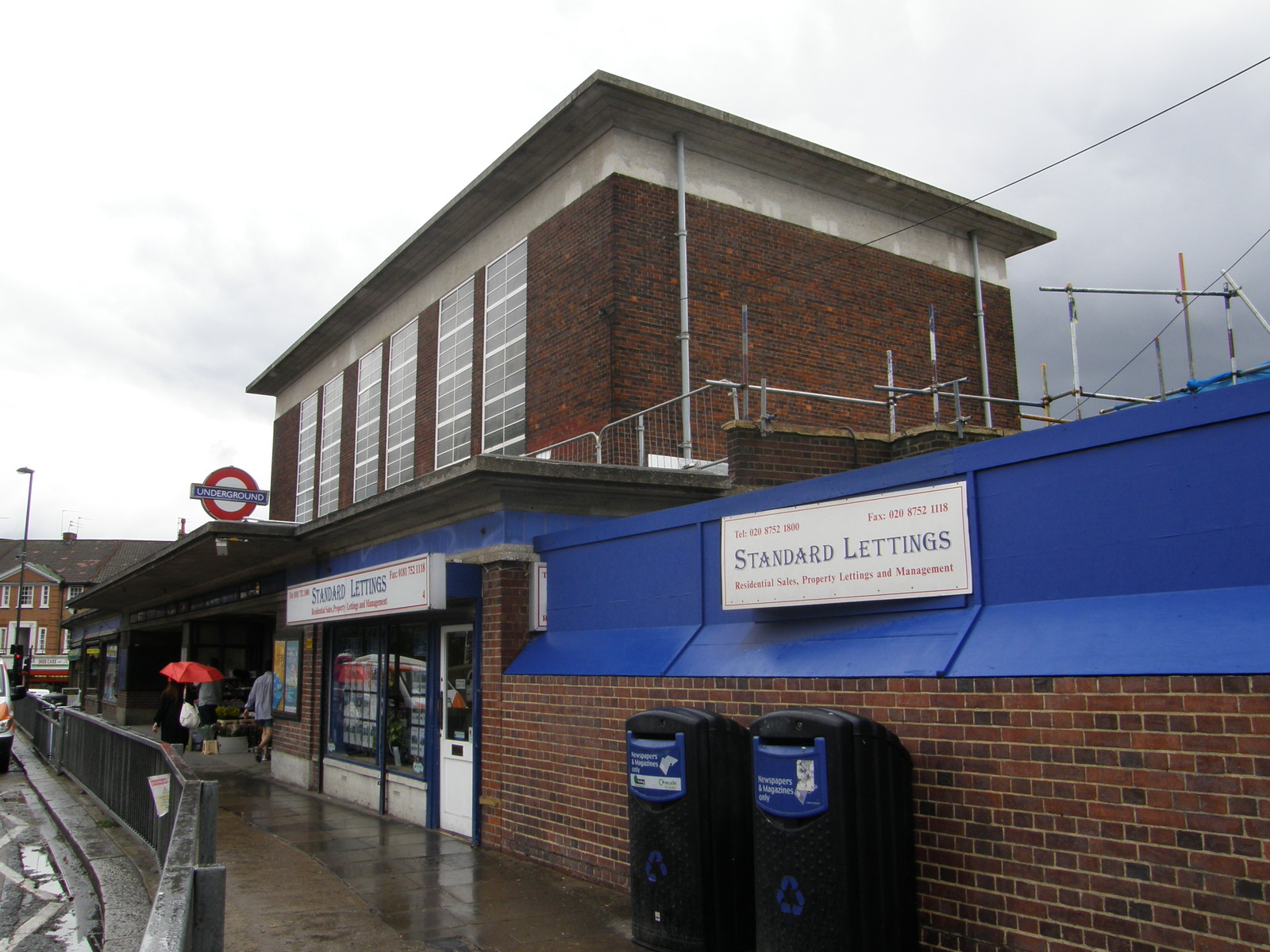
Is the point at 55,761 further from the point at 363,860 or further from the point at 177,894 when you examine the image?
the point at 177,894

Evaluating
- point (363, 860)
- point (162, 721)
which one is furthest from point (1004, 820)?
point (162, 721)

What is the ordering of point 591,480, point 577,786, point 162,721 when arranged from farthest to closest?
1. point 162,721
2. point 591,480
3. point 577,786

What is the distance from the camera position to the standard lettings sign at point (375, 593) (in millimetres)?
10008

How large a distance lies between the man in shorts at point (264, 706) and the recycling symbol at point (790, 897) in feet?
44.7

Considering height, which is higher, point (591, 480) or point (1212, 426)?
point (591, 480)

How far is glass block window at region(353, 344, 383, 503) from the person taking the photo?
2194 centimetres

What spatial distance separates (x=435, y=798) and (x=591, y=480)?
4.00m

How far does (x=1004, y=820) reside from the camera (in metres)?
→ 5.33

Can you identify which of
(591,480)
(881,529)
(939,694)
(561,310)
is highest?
(561,310)

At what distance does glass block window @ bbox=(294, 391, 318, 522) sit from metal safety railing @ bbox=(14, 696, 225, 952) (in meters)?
7.88

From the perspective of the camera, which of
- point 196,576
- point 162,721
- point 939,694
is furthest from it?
point 196,576

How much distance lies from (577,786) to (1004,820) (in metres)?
4.11

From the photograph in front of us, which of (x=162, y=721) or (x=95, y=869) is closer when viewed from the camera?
(x=95, y=869)

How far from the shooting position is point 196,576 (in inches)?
813
